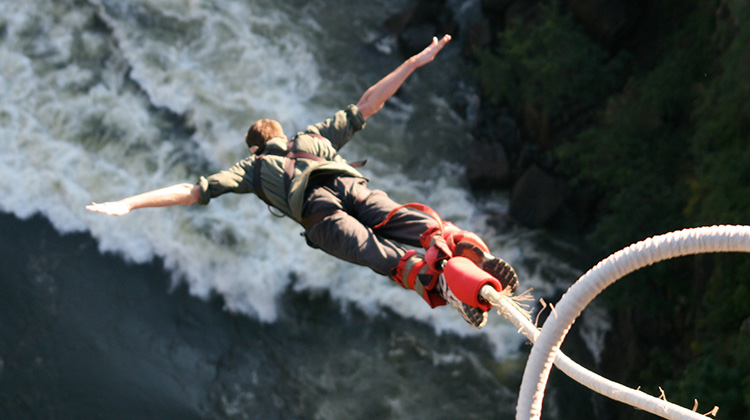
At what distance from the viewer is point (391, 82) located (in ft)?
16.2

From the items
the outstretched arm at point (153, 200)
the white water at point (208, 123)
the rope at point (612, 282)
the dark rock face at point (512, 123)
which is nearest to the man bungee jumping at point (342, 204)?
the outstretched arm at point (153, 200)

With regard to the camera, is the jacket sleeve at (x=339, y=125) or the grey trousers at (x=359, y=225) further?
the jacket sleeve at (x=339, y=125)

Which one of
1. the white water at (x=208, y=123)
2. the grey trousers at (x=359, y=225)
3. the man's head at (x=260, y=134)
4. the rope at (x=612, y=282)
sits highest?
the white water at (x=208, y=123)

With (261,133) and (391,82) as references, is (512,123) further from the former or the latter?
(261,133)

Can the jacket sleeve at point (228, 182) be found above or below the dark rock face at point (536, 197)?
below

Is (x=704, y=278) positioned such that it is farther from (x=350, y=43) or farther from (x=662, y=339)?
(x=350, y=43)

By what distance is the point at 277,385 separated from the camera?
8.45m

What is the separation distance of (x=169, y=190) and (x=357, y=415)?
4888 mm

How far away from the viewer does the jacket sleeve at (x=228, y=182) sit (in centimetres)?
438

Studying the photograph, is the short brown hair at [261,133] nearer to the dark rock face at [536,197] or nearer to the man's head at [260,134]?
the man's head at [260,134]

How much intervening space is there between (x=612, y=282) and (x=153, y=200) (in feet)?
8.56

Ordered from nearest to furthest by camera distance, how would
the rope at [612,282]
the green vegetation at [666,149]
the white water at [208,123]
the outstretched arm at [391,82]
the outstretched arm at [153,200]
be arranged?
1. the rope at [612,282]
2. the outstretched arm at [153,200]
3. the outstretched arm at [391,82]
4. the green vegetation at [666,149]
5. the white water at [208,123]

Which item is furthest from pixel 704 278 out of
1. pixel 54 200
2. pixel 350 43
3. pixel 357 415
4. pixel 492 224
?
pixel 54 200

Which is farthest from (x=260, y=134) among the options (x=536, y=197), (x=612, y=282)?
(x=536, y=197)
